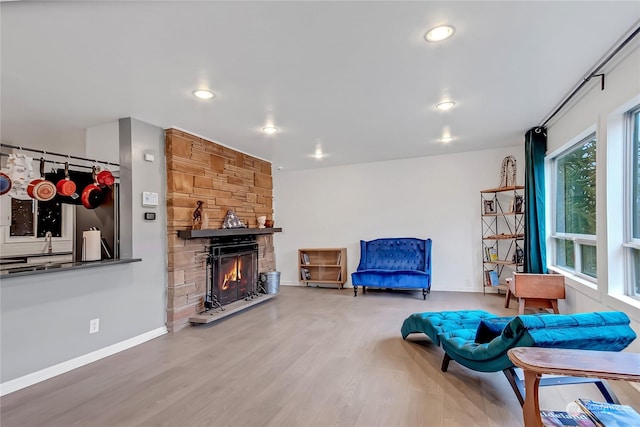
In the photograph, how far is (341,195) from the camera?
6559 mm

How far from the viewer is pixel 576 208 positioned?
12.0 feet

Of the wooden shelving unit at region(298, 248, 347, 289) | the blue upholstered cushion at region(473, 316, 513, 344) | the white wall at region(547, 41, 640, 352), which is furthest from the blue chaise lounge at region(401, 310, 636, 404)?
the wooden shelving unit at region(298, 248, 347, 289)

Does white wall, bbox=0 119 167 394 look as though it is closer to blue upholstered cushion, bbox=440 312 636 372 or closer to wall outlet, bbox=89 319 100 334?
wall outlet, bbox=89 319 100 334

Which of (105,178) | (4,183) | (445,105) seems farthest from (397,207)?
(4,183)

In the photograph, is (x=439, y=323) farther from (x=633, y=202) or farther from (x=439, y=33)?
(x=439, y=33)

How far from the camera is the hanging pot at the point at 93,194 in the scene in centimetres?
333

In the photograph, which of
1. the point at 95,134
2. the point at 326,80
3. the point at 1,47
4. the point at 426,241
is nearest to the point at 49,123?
the point at 95,134

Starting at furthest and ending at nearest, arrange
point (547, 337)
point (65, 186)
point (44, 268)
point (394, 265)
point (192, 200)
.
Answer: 1. point (394, 265)
2. point (192, 200)
3. point (65, 186)
4. point (44, 268)
5. point (547, 337)

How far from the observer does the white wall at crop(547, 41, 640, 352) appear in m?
2.32

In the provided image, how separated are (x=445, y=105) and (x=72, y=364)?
4.33m

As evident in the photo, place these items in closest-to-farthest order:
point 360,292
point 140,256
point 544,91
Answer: point 544,91
point 140,256
point 360,292

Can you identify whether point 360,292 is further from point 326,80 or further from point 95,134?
point 95,134

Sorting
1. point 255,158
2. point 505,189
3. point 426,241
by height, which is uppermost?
point 255,158

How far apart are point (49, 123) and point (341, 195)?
4.62m
